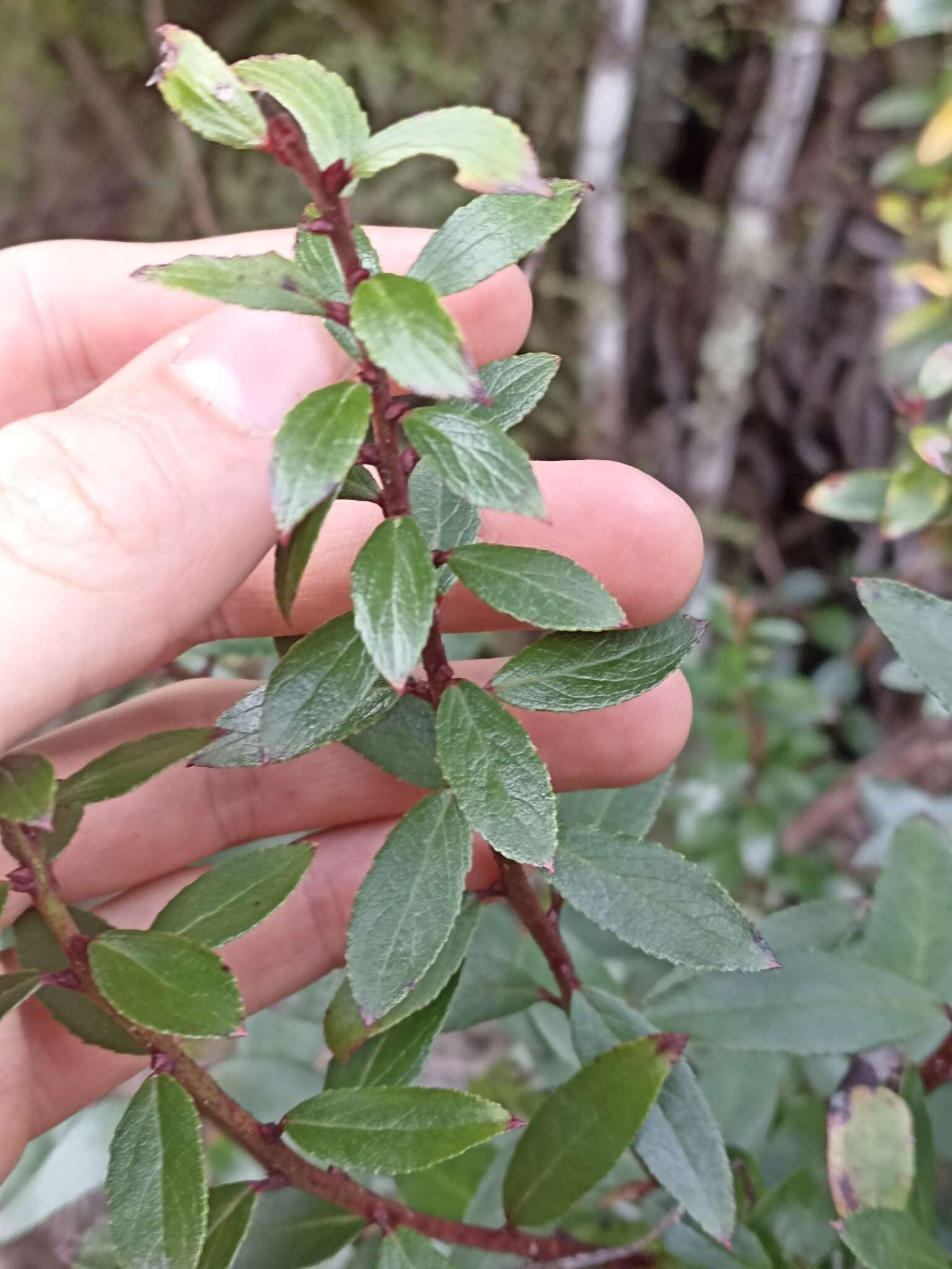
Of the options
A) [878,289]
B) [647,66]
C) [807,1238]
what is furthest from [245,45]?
[807,1238]

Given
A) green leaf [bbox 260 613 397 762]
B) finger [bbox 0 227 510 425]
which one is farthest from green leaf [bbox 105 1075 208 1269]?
finger [bbox 0 227 510 425]

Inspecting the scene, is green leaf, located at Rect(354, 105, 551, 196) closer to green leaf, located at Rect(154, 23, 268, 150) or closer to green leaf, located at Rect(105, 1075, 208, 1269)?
green leaf, located at Rect(154, 23, 268, 150)

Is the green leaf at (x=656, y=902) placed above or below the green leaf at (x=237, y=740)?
below

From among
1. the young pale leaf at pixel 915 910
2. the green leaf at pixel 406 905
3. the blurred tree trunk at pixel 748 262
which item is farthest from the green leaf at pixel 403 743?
the blurred tree trunk at pixel 748 262

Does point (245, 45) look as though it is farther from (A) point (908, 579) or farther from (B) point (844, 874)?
(B) point (844, 874)

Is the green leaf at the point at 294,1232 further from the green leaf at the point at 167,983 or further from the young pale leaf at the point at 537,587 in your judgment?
the young pale leaf at the point at 537,587

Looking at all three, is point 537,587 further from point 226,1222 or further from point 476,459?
point 226,1222

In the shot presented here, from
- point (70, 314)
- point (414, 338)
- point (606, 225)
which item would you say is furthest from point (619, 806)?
point (606, 225)
